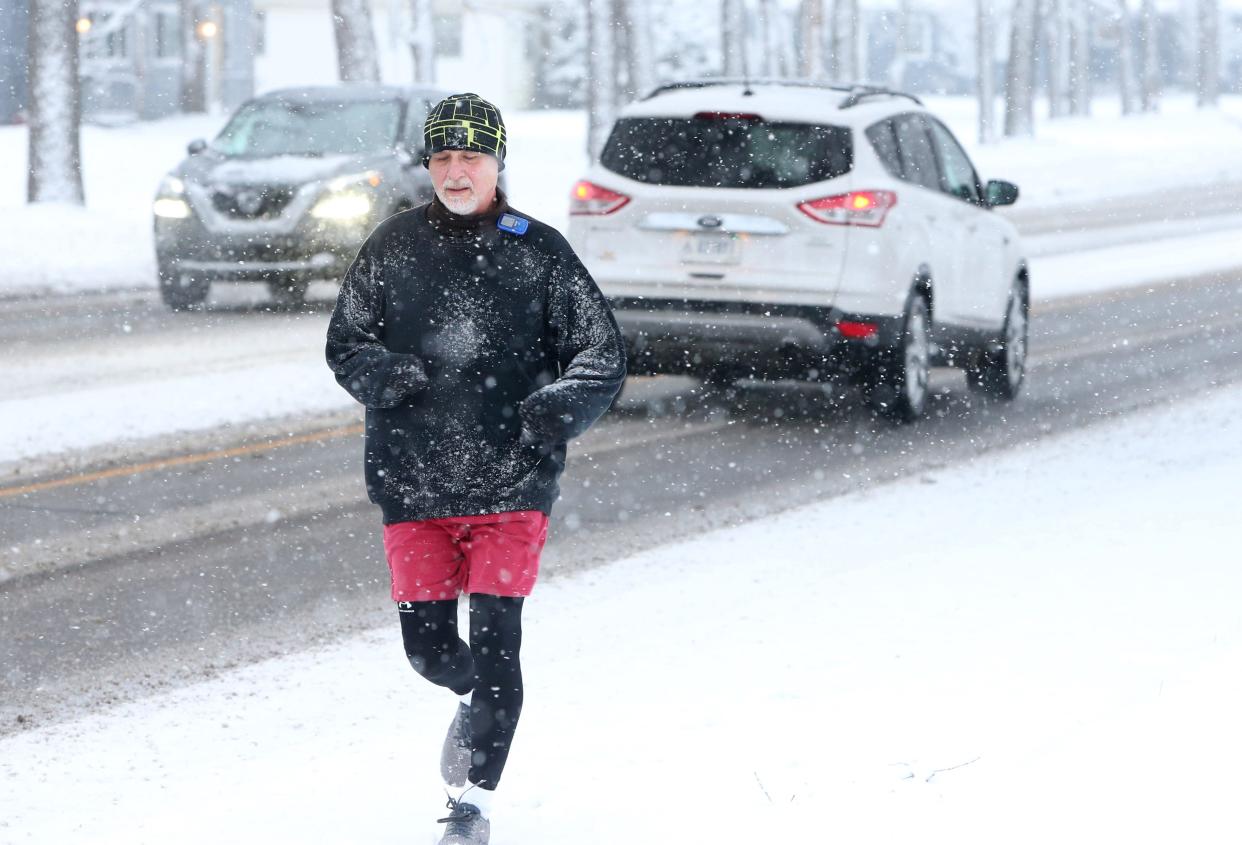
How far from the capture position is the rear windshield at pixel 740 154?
428 inches

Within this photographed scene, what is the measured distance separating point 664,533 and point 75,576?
2515 mm

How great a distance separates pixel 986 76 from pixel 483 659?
5173cm

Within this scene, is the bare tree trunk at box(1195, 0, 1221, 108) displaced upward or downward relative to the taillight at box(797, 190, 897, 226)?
downward

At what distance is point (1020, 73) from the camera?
5419 cm

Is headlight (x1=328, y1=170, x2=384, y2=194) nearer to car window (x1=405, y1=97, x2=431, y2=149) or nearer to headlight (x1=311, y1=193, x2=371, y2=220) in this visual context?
headlight (x1=311, y1=193, x2=371, y2=220)

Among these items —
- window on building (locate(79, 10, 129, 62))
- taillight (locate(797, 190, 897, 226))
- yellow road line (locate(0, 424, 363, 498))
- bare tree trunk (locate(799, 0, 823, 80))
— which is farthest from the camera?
window on building (locate(79, 10, 129, 62))

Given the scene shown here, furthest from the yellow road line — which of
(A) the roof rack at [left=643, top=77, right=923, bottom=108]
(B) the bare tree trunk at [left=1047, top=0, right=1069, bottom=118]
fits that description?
(B) the bare tree trunk at [left=1047, top=0, right=1069, bottom=118]

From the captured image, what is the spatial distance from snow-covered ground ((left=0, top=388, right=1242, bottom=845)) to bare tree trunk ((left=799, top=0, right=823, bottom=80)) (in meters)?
37.7

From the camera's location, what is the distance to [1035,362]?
581 inches

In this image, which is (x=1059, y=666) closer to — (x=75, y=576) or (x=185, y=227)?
(x=75, y=576)

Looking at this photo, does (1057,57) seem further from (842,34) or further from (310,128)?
(310,128)

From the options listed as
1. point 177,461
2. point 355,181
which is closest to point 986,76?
point 355,181

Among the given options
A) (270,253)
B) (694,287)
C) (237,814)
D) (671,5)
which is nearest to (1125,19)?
(671,5)

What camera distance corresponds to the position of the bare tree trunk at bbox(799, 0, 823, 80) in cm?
4475
